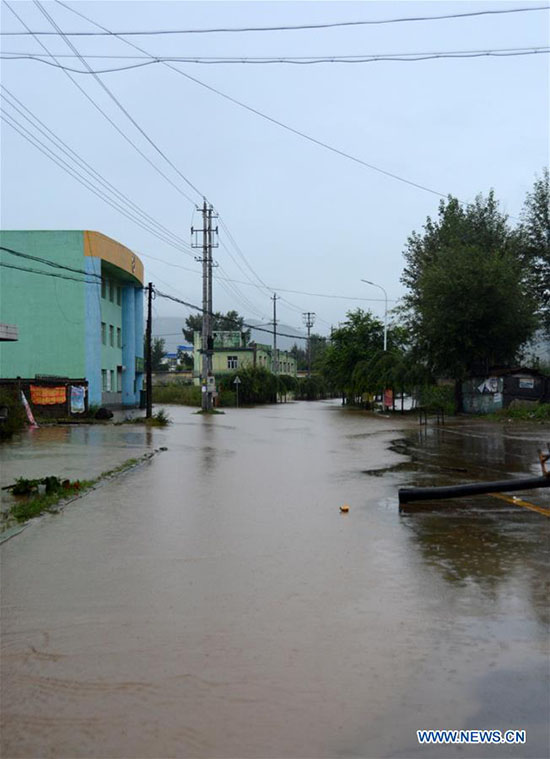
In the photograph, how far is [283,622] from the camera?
18.6 ft

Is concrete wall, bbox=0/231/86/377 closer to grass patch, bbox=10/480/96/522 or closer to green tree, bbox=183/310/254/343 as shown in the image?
grass patch, bbox=10/480/96/522

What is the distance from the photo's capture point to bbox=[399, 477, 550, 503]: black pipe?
9562 millimetres

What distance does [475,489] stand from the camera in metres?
9.87

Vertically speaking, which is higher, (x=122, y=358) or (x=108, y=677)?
(x=122, y=358)

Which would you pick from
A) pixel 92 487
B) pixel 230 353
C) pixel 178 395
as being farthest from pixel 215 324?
pixel 92 487

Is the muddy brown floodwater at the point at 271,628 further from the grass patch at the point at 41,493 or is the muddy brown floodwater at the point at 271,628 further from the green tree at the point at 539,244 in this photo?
the green tree at the point at 539,244

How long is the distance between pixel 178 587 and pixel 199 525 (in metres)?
2.93

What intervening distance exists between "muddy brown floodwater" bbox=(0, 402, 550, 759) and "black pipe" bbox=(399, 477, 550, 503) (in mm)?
284

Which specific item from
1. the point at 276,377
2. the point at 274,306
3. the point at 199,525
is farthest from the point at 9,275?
the point at 274,306

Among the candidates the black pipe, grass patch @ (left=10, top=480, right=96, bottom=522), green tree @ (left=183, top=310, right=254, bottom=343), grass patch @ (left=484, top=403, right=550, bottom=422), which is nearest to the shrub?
grass patch @ (left=484, top=403, right=550, bottom=422)

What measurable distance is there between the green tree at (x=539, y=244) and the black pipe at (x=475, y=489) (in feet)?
118

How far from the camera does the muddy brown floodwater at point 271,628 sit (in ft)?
13.1

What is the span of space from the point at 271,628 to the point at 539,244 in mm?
42926

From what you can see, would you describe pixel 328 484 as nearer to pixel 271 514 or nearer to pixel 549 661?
pixel 271 514
